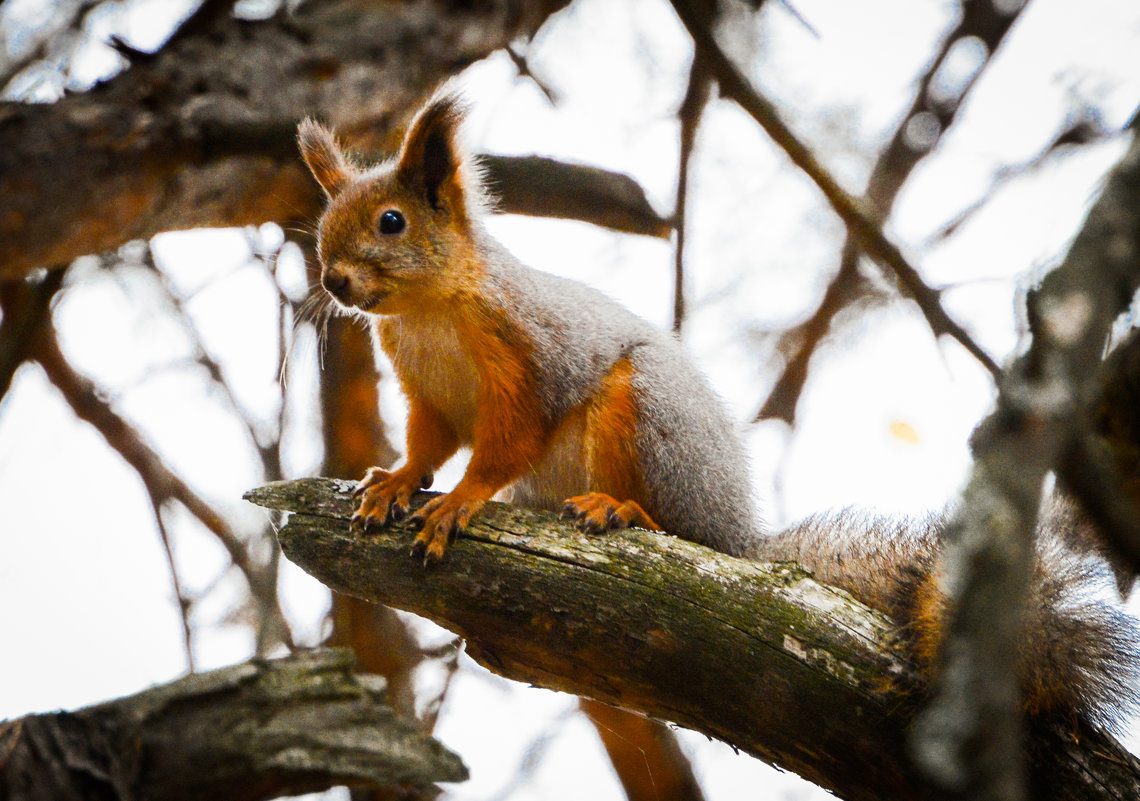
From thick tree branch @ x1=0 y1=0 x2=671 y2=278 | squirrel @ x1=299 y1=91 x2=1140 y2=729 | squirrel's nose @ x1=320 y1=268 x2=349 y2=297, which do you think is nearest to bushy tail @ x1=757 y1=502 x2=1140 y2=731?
squirrel @ x1=299 y1=91 x2=1140 y2=729

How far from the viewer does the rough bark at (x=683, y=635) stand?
1.63 meters

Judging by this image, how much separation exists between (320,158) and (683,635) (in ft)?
5.43

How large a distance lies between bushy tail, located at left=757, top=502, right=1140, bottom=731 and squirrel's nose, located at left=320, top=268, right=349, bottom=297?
131cm

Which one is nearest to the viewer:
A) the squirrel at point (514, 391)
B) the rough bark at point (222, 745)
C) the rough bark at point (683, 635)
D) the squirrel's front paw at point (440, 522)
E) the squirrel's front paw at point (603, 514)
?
the rough bark at point (222, 745)

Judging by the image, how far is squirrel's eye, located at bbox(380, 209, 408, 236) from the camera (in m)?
2.27

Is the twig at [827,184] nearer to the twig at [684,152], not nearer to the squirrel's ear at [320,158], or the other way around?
the twig at [684,152]

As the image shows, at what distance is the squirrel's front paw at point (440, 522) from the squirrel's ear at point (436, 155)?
858 millimetres

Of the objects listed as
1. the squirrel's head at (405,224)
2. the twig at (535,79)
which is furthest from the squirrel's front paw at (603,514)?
the twig at (535,79)

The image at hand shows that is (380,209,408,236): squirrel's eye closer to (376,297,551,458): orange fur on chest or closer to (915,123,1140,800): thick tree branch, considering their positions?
(376,297,551,458): orange fur on chest

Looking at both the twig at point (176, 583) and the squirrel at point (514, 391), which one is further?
the twig at point (176, 583)

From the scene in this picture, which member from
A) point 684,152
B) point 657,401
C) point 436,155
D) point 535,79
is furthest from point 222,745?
point 535,79

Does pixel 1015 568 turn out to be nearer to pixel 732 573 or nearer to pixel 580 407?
pixel 732 573

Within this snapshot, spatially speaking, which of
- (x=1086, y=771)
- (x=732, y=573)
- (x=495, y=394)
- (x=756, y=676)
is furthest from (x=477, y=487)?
(x=1086, y=771)

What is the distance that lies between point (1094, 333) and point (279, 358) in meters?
2.83
